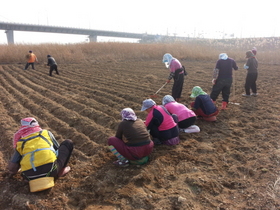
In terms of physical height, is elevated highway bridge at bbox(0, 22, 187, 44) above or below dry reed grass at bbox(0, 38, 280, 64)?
above

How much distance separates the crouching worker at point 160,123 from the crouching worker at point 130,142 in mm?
472

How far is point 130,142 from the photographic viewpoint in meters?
3.44

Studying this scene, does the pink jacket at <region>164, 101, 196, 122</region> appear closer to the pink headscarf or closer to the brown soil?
the brown soil

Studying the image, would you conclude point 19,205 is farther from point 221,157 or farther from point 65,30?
point 65,30

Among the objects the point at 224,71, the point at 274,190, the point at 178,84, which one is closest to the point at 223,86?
the point at 224,71

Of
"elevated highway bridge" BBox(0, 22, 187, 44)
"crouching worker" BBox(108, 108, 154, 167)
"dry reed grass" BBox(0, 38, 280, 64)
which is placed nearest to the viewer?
"crouching worker" BBox(108, 108, 154, 167)

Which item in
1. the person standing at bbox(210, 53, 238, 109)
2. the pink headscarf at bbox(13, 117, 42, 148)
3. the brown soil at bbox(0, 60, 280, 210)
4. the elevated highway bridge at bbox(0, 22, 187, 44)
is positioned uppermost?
the elevated highway bridge at bbox(0, 22, 187, 44)

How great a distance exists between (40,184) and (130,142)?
1.38m

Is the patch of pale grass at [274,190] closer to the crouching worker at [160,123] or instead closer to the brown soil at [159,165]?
the brown soil at [159,165]

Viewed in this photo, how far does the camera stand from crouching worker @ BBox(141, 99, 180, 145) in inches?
155

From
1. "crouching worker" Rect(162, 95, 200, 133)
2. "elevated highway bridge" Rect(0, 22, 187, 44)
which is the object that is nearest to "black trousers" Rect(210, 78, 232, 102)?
"crouching worker" Rect(162, 95, 200, 133)

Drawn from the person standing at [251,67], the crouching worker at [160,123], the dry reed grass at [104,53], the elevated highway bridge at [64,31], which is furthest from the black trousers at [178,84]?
the elevated highway bridge at [64,31]

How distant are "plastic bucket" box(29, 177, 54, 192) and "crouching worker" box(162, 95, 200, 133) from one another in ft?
8.94

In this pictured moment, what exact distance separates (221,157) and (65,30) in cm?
5427
